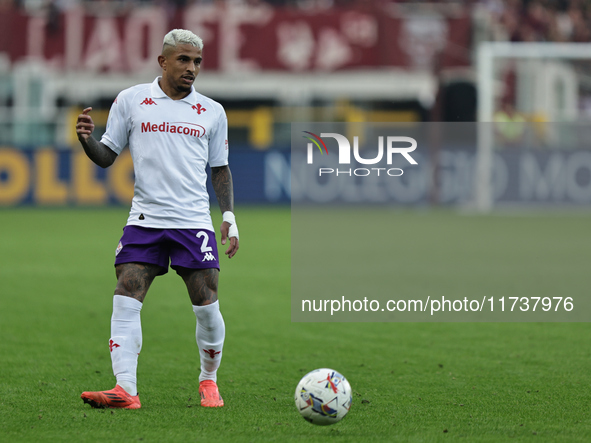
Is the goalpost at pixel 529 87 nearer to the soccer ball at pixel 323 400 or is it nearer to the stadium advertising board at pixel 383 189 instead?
the stadium advertising board at pixel 383 189

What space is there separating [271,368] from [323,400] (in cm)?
172

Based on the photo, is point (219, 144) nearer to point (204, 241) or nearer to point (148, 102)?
point (148, 102)

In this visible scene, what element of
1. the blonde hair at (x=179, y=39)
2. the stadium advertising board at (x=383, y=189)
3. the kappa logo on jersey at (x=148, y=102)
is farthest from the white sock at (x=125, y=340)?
the stadium advertising board at (x=383, y=189)

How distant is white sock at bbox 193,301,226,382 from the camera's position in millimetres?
4934

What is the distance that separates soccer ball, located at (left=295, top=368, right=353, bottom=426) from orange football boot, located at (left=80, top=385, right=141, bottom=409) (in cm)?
90

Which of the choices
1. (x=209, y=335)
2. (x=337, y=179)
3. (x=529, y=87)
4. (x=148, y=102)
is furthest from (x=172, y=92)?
(x=529, y=87)

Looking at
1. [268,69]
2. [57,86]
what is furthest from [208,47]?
[57,86]

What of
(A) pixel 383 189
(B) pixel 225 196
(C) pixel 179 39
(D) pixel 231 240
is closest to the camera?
(C) pixel 179 39

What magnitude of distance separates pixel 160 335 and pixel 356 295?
2.69m

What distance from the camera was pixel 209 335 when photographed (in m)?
5.02

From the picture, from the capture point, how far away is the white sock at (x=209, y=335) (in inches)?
194

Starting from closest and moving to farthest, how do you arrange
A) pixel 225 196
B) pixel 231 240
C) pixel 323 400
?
1. pixel 323 400
2. pixel 231 240
3. pixel 225 196

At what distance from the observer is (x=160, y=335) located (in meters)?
7.29

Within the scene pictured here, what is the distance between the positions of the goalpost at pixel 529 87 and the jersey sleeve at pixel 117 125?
15.8 meters
